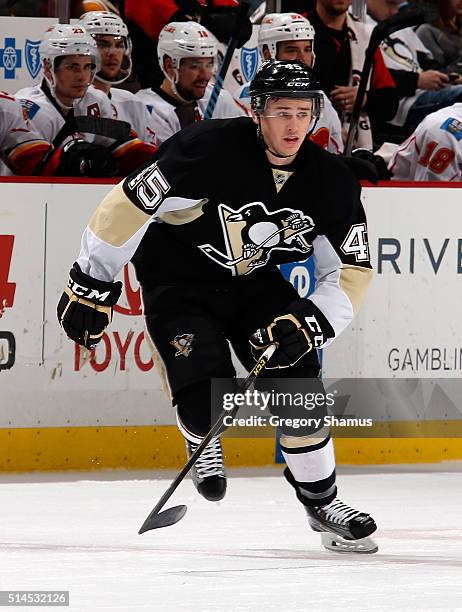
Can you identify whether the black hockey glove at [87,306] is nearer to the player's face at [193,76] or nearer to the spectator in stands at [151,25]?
the player's face at [193,76]

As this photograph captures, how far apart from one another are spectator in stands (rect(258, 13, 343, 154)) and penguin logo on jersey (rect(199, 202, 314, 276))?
2006 mm

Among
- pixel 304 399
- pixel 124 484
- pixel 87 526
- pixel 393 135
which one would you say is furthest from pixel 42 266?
pixel 393 135

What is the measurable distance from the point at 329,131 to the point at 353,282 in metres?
2.11

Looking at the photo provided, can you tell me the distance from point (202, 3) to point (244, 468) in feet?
6.70

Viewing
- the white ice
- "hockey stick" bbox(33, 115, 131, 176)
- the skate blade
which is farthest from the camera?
"hockey stick" bbox(33, 115, 131, 176)

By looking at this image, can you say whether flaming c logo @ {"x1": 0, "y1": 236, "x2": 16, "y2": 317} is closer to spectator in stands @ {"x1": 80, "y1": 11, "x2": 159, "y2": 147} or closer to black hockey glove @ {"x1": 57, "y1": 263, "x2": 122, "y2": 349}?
spectator in stands @ {"x1": 80, "y1": 11, "x2": 159, "y2": 147}

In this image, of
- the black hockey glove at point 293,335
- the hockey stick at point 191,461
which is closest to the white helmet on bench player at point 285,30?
the black hockey glove at point 293,335

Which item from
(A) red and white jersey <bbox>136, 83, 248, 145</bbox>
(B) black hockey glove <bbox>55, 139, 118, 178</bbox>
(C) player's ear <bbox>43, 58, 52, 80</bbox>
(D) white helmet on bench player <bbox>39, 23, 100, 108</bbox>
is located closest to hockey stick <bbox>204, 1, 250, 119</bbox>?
(A) red and white jersey <bbox>136, 83, 248, 145</bbox>

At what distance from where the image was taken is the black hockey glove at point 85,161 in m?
5.04

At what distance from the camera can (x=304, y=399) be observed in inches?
142

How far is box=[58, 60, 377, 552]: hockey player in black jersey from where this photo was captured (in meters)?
3.59

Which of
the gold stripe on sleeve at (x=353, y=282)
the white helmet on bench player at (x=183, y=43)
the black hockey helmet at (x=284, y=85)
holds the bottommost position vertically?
the gold stripe on sleeve at (x=353, y=282)

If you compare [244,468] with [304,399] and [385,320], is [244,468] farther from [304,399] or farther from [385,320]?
[304,399]

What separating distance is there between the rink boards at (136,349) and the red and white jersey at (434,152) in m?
0.36
